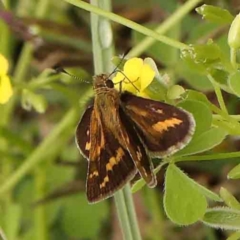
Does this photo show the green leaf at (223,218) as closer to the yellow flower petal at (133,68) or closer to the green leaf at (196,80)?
the yellow flower petal at (133,68)

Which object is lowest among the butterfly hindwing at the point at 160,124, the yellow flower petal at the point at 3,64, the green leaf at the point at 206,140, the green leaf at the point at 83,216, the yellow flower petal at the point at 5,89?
the green leaf at the point at 83,216

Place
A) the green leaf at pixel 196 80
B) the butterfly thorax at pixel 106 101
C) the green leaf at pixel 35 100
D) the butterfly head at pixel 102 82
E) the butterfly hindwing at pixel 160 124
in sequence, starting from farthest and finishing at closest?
1. the green leaf at pixel 196 80
2. the green leaf at pixel 35 100
3. the butterfly head at pixel 102 82
4. the butterfly thorax at pixel 106 101
5. the butterfly hindwing at pixel 160 124

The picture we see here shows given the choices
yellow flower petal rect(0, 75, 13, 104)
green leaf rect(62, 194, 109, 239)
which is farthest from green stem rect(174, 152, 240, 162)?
green leaf rect(62, 194, 109, 239)

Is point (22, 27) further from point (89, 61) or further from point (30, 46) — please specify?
point (89, 61)

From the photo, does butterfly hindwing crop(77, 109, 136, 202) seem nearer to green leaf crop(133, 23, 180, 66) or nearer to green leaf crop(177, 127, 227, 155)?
green leaf crop(177, 127, 227, 155)

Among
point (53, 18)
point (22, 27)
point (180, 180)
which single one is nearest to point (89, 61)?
point (53, 18)

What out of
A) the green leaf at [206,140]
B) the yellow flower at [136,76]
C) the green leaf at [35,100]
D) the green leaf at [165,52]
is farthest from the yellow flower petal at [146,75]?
the green leaf at [165,52]

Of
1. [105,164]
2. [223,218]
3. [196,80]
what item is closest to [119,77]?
[105,164]
